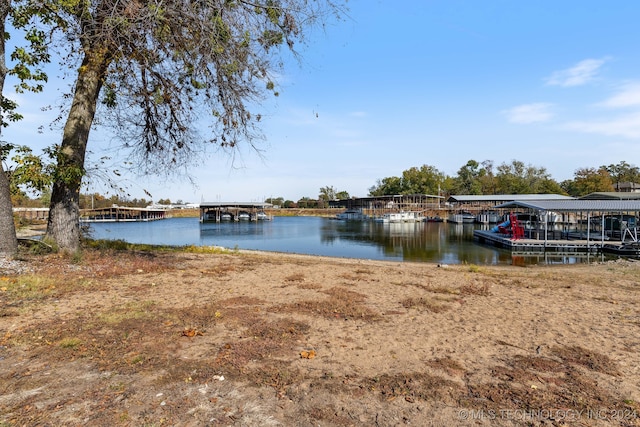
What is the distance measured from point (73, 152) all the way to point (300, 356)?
29.3 ft

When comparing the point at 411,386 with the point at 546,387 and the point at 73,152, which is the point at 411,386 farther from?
the point at 73,152

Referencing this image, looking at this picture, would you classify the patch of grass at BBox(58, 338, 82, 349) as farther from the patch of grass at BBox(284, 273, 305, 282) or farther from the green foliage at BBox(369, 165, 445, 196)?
the green foliage at BBox(369, 165, 445, 196)

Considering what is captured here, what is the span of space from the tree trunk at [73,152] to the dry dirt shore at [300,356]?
2027mm

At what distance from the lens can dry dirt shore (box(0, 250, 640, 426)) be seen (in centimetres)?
319

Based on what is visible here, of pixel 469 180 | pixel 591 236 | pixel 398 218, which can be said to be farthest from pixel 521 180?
pixel 591 236

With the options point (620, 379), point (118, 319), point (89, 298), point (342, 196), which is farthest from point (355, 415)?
point (342, 196)

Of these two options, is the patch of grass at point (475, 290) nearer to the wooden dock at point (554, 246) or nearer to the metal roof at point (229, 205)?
the wooden dock at point (554, 246)

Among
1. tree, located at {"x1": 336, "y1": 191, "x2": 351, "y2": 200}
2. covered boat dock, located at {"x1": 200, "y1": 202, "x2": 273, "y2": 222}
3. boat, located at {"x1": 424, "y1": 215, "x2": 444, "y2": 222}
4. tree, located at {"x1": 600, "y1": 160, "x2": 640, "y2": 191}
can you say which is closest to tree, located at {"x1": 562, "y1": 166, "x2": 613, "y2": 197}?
tree, located at {"x1": 600, "y1": 160, "x2": 640, "y2": 191}

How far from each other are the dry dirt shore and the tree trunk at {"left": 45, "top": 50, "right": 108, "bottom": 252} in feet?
6.65

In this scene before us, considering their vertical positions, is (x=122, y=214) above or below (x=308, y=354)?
below

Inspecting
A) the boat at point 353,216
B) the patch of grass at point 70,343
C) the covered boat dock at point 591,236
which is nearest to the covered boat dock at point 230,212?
the boat at point 353,216

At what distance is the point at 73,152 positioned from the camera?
32.2 feet

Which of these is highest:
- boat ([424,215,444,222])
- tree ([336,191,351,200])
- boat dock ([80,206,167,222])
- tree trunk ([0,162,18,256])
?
tree ([336,191,351,200])

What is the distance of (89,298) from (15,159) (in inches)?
176
